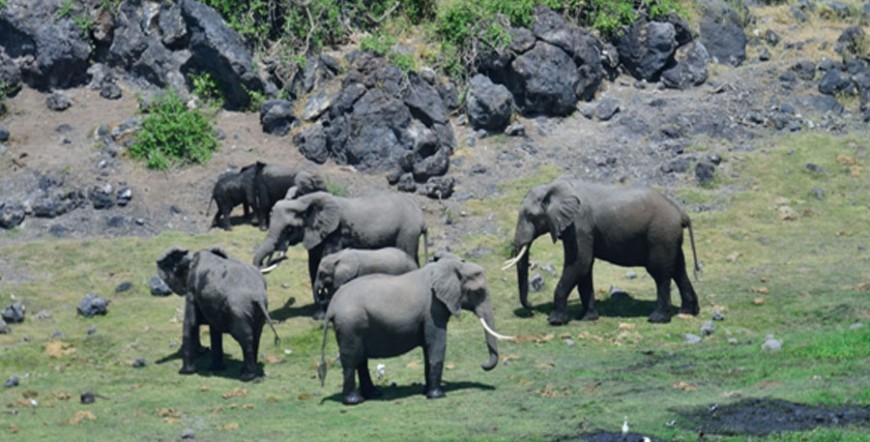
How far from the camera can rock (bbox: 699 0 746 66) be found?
4547 centimetres

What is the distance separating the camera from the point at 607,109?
42.4m

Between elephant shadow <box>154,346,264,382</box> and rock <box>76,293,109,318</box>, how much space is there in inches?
100

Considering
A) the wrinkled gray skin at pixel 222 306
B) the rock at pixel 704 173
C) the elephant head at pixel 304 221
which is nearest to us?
the wrinkled gray skin at pixel 222 306

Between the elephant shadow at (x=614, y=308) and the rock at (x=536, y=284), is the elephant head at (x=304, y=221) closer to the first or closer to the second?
the elephant shadow at (x=614, y=308)

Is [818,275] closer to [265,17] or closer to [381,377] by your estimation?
[381,377]

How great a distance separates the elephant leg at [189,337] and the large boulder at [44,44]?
15.8 m

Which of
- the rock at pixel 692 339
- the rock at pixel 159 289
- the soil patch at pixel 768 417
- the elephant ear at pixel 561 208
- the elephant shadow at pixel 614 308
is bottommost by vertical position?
the rock at pixel 159 289

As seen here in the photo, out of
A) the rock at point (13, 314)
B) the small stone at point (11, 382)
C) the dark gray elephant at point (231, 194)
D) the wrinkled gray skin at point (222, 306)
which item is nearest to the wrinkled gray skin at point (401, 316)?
the wrinkled gray skin at point (222, 306)

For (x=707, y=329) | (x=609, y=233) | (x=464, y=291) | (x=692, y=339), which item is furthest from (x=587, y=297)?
(x=464, y=291)

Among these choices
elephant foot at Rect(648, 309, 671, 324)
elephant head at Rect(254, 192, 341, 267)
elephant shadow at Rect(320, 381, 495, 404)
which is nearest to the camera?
elephant shadow at Rect(320, 381, 495, 404)

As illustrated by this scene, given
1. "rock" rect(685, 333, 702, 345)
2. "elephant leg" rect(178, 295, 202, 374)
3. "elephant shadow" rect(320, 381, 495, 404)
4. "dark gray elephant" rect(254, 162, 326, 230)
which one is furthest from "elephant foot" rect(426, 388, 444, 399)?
"dark gray elephant" rect(254, 162, 326, 230)

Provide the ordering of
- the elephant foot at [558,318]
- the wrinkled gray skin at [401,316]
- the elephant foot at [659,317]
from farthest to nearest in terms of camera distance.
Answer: the elephant foot at [558,318], the elephant foot at [659,317], the wrinkled gray skin at [401,316]

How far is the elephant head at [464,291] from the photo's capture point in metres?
24.6

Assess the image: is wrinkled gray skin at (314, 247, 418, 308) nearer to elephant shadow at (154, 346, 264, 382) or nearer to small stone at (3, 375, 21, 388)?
elephant shadow at (154, 346, 264, 382)
